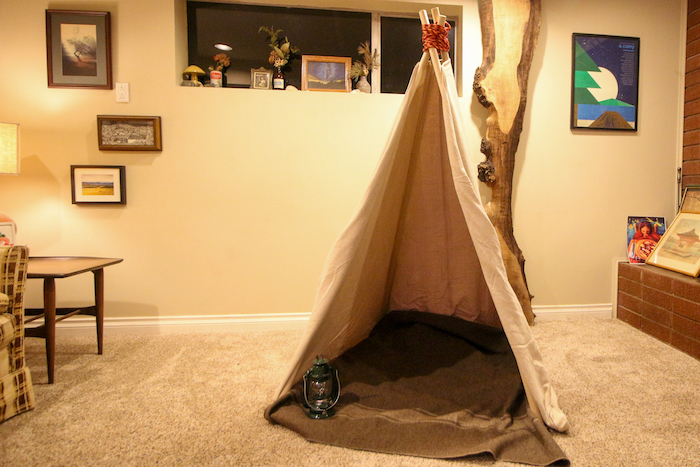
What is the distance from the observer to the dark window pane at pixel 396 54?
2.66m

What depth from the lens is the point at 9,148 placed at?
76.3 inches

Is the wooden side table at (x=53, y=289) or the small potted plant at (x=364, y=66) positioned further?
the small potted plant at (x=364, y=66)

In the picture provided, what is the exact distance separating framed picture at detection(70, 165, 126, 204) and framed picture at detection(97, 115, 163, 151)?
0.14 meters

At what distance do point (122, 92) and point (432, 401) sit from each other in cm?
245

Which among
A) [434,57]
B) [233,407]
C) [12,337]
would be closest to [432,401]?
[233,407]

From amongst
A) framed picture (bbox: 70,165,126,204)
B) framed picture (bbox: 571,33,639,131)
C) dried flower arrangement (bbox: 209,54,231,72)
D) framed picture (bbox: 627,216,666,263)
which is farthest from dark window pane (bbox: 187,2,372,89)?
framed picture (bbox: 627,216,666,263)

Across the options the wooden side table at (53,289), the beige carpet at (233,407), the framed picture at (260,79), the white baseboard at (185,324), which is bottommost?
the beige carpet at (233,407)

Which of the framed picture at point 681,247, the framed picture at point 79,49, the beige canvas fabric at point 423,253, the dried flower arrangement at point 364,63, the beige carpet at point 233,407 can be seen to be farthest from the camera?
the dried flower arrangement at point 364,63

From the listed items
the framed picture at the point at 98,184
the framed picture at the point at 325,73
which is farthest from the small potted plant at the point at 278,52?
the framed picture at the point at 98,184

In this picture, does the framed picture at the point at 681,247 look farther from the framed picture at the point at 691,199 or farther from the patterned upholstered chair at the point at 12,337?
the patterned upholstered chair at the point at 12,337

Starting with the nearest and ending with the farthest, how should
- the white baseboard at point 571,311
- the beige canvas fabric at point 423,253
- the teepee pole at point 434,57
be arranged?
the beige canvas fabric at point 423,253
the teepee pole at point 434,57
the white baseboard at point 571,311

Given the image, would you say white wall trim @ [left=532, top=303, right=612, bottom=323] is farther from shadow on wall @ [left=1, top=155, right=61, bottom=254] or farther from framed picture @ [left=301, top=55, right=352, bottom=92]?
shadow on wall @ [left=1, top=155, right=61, bottom=254]

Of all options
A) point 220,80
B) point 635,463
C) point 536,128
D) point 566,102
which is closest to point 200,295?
point 220,80

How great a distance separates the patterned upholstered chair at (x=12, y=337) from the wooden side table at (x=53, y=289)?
0.16m
